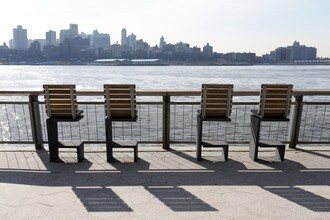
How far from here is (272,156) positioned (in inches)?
261

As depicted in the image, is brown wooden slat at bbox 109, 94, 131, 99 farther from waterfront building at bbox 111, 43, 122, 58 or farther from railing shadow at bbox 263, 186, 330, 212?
waterfront building at bbox 111, 43, 122, 58

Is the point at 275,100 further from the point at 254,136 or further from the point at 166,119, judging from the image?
the point at 166,119

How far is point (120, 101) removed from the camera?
5961mm

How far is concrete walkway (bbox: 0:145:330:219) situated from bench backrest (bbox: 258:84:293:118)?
989 mm

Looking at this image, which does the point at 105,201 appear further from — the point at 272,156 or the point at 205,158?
the point at 272,156

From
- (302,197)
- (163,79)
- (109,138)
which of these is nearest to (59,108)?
(109,138)

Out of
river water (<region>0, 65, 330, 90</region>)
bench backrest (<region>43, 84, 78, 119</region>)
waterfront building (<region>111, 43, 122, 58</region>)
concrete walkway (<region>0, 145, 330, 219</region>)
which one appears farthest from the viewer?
waterfront building (<region>111, 43, 122, 58</region>)

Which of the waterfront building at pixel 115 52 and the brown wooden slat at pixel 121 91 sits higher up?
the brown wooden slat at pixel 121 91

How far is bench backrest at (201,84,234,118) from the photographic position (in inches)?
234

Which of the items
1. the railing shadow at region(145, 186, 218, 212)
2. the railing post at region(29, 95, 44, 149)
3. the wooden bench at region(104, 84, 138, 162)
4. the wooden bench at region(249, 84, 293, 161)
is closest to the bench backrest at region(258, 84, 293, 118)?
the wooden bench at region(249, 84, 293, 161)

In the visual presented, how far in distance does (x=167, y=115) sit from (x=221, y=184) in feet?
7.12

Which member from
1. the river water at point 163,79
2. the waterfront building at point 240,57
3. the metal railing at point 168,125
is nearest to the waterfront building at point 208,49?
A: the waterfront building at point 240,57

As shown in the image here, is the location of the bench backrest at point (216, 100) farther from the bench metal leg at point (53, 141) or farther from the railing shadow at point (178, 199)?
the bench metal leg at point (53, 141)

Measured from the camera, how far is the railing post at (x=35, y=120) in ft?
22.2
